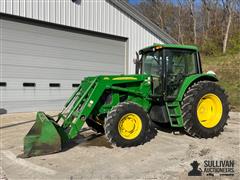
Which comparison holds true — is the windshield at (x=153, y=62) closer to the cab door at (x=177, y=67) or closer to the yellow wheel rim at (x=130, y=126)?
the cab door at (x=177, y=67)

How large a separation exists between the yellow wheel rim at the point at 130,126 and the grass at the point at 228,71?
799cm

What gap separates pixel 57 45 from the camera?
1059 cm

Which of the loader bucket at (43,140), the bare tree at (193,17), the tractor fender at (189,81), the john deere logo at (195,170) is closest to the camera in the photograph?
the john deere logo at (195,170)

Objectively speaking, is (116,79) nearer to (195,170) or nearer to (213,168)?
(195,170)

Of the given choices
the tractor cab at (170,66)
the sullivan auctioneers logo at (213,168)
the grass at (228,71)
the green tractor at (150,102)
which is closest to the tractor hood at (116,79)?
the green tractor at (150,102)

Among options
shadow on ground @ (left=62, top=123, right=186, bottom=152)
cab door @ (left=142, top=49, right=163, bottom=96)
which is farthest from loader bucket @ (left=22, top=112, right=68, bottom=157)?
cab door @ (left=142, top=49, right=163, bottom=96)

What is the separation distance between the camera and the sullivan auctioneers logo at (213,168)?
4.05 meters

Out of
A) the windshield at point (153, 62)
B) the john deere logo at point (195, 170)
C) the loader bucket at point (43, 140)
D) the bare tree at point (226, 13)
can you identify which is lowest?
the john deere logo at point (195, 170)

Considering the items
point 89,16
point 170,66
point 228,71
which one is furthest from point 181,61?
point 228,71

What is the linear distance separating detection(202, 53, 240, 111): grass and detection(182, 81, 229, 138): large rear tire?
6.28 metres

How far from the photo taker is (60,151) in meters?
5.02

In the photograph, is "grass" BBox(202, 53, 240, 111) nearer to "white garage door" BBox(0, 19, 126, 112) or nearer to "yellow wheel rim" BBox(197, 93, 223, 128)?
"yellow wheel rim" BBox(197, 93, 223, 128)

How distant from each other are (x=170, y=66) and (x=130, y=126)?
1712 millimetres

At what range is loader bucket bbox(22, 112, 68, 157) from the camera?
15.3 feet
